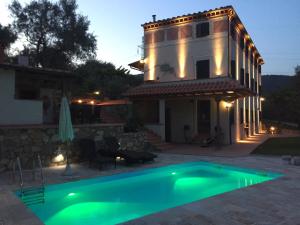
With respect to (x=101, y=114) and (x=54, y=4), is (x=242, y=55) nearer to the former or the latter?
(x=101, y=114)

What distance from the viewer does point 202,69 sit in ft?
64.5

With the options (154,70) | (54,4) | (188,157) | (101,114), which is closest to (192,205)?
(188,157)

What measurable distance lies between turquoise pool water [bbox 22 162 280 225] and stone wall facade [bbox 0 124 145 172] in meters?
2.99

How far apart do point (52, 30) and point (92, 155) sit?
17.4 meters

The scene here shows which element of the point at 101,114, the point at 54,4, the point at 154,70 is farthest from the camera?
the point at 54,4

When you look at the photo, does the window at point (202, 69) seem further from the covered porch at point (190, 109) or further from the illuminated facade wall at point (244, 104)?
the illuminated facade wall at point (244, 104)

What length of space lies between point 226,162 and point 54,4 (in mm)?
21210

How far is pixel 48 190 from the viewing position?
8.17m

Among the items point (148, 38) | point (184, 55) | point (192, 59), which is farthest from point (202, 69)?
point (148, 38)

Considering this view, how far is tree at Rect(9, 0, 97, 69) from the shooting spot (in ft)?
80.4

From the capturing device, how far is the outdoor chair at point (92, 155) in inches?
425

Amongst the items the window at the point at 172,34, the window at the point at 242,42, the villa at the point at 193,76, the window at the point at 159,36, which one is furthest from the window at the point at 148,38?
the window at the point at 242,42

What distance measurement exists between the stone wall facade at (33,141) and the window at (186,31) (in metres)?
10.7

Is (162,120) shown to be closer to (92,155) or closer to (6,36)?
(92,155)
